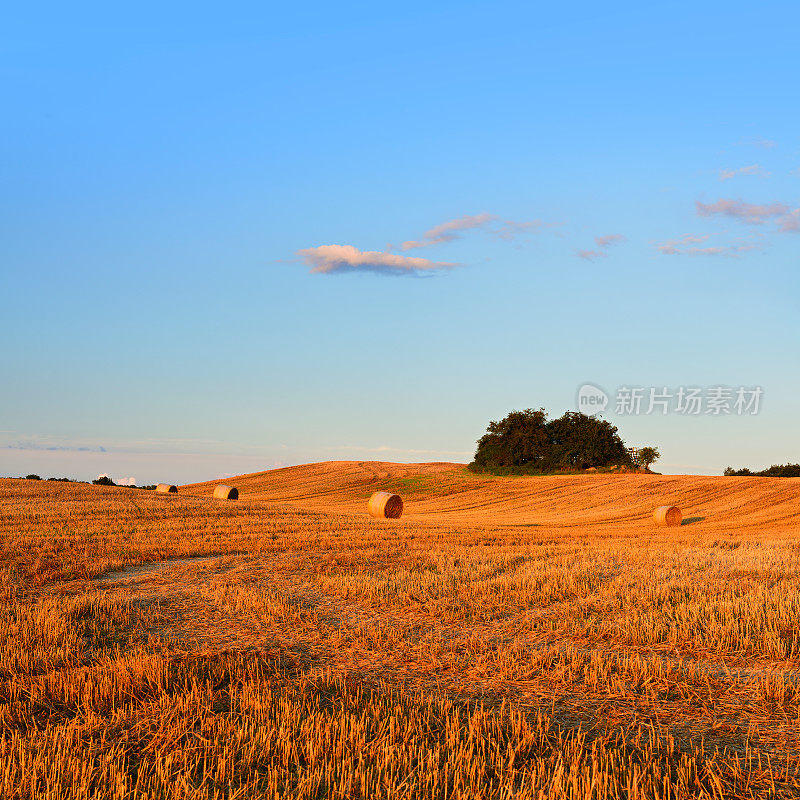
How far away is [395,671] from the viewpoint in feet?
26.0

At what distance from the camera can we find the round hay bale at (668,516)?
34188 mm

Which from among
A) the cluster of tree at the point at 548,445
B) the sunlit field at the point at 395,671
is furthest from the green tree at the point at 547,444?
the sunlit field at the point at 395,671

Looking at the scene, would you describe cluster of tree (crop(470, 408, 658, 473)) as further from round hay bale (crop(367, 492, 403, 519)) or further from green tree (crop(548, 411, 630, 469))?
round hay bale (crop(367, 492, 403, 519))

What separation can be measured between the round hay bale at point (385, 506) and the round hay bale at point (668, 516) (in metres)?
12.5

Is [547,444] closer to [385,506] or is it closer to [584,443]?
[584,443]

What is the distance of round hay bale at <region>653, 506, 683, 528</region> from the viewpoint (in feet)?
112

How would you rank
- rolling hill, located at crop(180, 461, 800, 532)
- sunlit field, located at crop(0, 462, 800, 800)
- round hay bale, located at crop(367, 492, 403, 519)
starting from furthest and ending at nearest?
rolling hill, located at crop(180, 461, 800, 532), round hay bale, located at crop(367, 492, 403, 519), sunlit field, located at crop(0, 462, 800, 800)

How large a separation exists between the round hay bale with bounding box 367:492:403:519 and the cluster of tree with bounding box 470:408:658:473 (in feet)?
107

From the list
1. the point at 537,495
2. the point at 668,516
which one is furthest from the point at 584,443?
the point at 668,516

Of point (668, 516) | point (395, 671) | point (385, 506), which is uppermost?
point (395, 671)

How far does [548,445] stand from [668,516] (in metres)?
32.0

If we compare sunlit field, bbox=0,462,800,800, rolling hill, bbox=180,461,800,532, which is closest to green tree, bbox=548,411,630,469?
rolling hill, bbox=180,461,800,532

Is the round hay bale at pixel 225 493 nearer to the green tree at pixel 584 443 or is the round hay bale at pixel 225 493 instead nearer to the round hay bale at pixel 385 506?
the round hay bale at pixel 385 506

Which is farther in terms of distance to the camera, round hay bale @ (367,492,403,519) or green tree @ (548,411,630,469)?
green tree @ (548,411,630,469)
